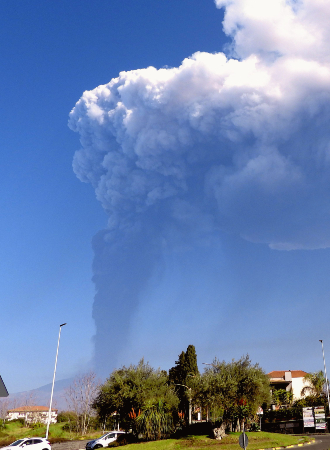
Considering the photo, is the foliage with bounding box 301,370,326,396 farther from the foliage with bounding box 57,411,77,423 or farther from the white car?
the white car

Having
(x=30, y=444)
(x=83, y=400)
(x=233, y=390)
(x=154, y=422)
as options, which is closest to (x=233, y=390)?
(x=233, y=390)

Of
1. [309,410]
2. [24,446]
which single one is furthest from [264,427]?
[24,446]

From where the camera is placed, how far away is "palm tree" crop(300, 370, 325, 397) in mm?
83875

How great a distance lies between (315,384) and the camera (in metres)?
84.8

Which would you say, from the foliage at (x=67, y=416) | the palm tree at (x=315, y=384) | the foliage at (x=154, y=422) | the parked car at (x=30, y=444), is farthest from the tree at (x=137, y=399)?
the palm tree at (x=315, y=384)

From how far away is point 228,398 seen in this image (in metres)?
38.6

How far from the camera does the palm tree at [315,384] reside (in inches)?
3302

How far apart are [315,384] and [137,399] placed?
59.8 m

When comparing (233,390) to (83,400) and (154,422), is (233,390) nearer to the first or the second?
(154,422)

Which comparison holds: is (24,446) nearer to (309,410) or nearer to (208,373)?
(208,373)

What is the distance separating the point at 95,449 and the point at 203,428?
13.7 meters

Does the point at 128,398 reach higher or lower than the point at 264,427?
higher

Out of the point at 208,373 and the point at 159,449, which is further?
the point at 208,373

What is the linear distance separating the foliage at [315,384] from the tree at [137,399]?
179 ft
